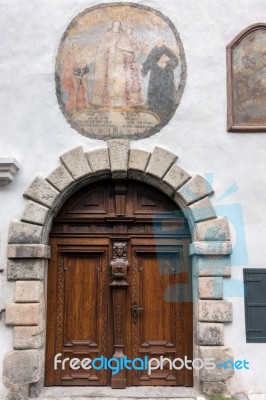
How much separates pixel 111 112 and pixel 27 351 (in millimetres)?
2633

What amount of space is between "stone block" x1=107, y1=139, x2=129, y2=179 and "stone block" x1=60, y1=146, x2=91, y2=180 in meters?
0.27

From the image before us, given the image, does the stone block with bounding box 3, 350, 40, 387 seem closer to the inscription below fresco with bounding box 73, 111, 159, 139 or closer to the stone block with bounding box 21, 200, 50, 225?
the stone block with bounding box 21, 200, 50, 225

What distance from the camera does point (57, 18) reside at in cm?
510

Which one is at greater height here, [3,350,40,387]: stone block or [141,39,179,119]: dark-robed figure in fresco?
[141,39,179,119]: dark-robed figure in fresco

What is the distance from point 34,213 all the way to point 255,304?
8.03ft

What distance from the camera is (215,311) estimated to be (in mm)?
4555

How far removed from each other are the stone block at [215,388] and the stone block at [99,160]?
2393 mm

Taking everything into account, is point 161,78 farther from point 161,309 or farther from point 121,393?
point 121,393

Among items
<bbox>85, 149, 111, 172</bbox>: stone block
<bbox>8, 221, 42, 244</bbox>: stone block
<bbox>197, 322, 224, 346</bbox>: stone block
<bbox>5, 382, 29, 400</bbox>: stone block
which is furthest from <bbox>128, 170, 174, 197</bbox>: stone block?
<bbox>5, 382, 29, 400</bbox>: stone block

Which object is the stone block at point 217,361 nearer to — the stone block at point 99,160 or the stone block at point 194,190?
the stone block at point 194,190

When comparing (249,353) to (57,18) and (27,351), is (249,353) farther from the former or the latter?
(57,18)

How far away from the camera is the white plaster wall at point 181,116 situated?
187 inches

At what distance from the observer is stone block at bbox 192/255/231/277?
461cm

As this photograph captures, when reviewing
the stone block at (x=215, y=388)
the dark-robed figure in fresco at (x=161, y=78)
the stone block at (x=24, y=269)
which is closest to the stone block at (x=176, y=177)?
the dark-robed figure in fresco at (x=161, y=78)
